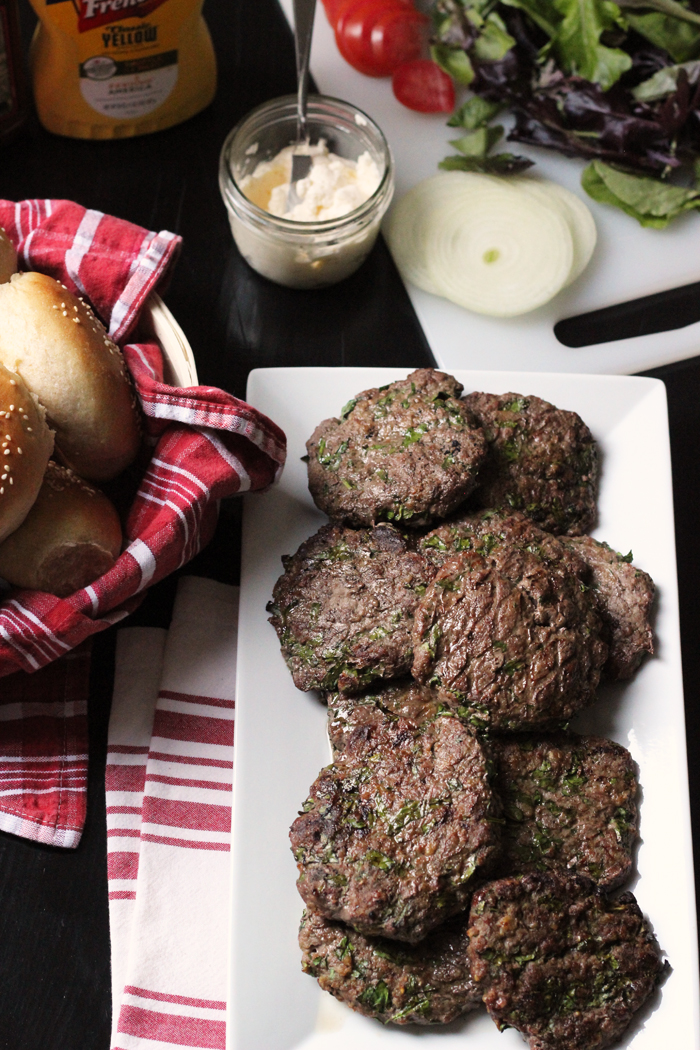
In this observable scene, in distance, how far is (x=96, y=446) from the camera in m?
2.82

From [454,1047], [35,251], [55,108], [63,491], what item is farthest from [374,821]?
[55,108]

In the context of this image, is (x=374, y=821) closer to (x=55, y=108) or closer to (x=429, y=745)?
(x=429, y=745)

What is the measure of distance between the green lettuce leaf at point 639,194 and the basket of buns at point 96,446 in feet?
5.61

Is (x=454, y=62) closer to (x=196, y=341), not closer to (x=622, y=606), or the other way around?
(x=196, y=341)

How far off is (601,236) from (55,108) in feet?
6.83

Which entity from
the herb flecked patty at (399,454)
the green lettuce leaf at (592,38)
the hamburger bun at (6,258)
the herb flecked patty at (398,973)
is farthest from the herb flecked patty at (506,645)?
the green lettuce leaf at (592,38)

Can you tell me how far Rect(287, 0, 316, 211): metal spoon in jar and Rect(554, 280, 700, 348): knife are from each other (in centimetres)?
107

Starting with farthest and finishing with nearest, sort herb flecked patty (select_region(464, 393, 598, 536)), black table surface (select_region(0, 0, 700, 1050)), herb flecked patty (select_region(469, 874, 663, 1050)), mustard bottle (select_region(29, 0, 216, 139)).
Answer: mustard bottle (select_region(29, 0, 216, 139)) < herb flecked patty (select_region(464, 393, 598, 536)) < black table surface (select_region(0, 0, 700, 1050)) < herb flecked patty (select_region(469, 874, 663, 1050))

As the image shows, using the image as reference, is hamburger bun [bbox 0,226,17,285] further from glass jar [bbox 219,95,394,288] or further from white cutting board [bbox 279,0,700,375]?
white cutting board [bbox 279,0,700,375]

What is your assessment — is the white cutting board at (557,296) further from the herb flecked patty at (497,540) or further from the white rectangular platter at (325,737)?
the herb flecked patty at (497,540)

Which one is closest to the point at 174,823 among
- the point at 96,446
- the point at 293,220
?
the point at 96,446

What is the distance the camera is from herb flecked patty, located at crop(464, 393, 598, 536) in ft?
9.67

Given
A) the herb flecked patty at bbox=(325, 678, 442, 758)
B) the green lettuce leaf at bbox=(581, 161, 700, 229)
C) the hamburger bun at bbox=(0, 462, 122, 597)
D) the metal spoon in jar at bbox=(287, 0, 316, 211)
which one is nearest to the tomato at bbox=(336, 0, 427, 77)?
the metal spoon in jar at bbox=(287, 0, 316, 211)

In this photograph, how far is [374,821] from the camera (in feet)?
8.05
